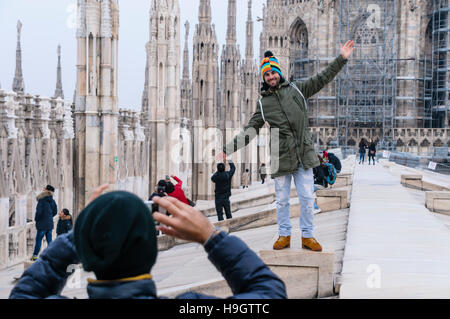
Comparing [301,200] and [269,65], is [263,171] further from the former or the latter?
[269,65]

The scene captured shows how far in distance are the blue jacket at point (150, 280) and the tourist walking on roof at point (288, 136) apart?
265cm

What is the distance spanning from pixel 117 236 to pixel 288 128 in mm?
3123

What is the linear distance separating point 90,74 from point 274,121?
23.2 ft

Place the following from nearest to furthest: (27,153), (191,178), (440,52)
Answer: (27,153) → (191,178) → (440,52)

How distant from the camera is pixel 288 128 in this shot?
4.52m

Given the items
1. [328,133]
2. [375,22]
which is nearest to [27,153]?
[328,133]

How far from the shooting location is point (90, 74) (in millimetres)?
10930

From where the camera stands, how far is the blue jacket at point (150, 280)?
1.59m

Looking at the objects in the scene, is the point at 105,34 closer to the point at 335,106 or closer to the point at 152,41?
the point at 152,41

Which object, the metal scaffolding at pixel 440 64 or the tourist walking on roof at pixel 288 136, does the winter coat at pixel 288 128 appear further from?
the metal scaffolding at pixel 440 64

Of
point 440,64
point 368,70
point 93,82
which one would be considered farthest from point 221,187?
point 440,64

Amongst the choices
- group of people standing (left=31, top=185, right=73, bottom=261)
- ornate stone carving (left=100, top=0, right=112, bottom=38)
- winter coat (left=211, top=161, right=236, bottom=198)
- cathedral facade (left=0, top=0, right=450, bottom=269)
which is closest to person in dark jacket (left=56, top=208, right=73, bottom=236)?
group of people standing (left=31, top=185, right=73, bottom=261)
